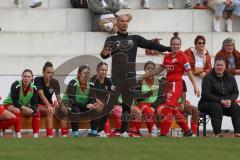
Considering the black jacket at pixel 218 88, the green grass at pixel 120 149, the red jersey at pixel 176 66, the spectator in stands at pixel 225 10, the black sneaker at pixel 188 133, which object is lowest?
the black sneaker at pixel 188 133

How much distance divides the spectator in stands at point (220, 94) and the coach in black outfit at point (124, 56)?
1034 mm

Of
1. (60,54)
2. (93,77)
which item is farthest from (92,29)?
(93,77)

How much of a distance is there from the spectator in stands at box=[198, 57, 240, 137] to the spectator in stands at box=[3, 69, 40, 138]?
305cm

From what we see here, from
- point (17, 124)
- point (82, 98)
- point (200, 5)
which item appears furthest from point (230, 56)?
point (17, 124)

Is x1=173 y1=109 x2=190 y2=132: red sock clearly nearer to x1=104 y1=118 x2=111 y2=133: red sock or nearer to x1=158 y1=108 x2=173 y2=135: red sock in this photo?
x1=158 y1=108 x2=173 y2=135: red sock

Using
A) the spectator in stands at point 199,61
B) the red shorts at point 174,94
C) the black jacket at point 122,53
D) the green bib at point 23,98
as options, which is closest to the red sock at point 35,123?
the green bib at point 23,98

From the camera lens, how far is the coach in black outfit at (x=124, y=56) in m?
16.8

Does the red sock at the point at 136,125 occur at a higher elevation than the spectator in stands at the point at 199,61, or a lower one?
lower

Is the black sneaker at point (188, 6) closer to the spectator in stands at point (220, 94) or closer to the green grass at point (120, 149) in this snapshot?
the spectator in stands at point (220, 94)

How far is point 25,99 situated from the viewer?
17.6m

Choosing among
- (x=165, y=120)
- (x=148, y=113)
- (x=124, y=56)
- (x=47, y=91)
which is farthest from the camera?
(x=47, y=91)

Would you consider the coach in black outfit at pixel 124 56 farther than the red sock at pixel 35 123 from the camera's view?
No

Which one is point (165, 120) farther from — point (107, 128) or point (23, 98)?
point (23, 98)

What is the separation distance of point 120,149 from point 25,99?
5252mm
